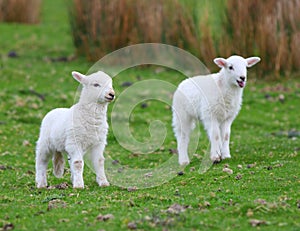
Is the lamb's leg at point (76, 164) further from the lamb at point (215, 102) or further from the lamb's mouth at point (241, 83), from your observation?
the lamb's mouth at point (241, 83)

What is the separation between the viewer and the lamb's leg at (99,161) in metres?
9.04

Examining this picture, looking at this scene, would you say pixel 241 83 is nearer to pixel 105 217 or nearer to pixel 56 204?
pixel 56 204

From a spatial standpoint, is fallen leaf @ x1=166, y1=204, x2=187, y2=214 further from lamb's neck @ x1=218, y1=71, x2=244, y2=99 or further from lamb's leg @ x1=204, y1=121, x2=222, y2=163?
lamb's neck @ x1=218, y1=71, x2=244, y2=99

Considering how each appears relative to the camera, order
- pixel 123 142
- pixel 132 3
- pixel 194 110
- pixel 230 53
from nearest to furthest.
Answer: pixel 194 110, pixel 123 142, pixel 230 53, pixel 132 3

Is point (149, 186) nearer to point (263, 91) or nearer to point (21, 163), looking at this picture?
point (21, 163)

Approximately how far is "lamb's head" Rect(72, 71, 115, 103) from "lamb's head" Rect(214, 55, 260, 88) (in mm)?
2606

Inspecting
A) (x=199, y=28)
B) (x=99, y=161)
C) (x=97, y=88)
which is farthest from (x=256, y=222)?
(x=199, y=28)

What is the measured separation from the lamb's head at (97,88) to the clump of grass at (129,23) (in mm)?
12521

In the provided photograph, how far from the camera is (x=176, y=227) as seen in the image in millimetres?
6516

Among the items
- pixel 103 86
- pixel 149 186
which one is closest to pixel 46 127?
pixel 103 86

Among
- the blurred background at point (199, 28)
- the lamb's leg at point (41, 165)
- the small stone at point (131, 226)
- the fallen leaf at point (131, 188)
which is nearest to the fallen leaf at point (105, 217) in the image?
the small stone at point (131, 226)

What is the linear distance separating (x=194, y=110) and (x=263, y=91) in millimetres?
7888

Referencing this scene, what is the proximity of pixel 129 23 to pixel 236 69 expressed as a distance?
38.9 ft

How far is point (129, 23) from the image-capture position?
21891mm
